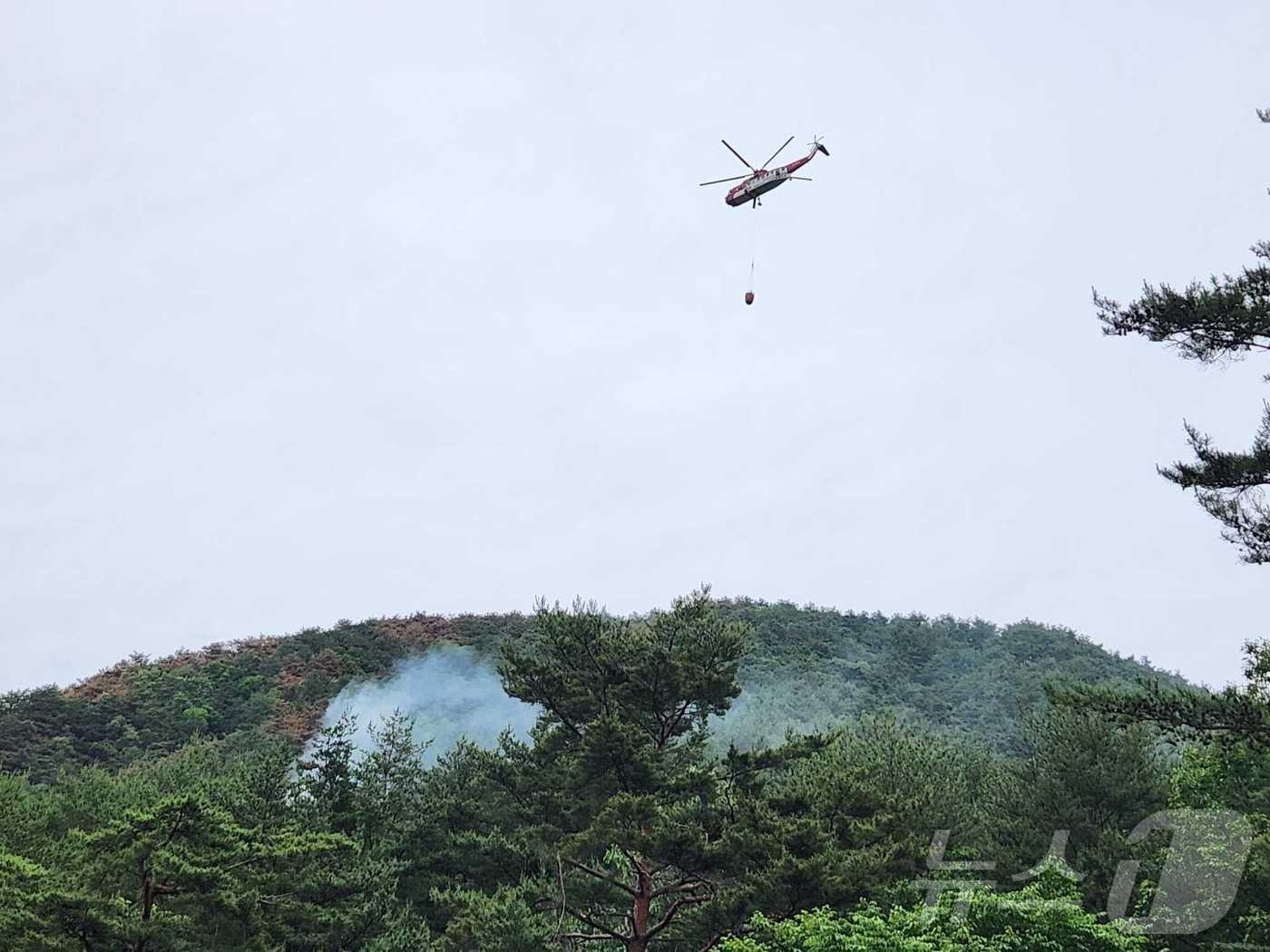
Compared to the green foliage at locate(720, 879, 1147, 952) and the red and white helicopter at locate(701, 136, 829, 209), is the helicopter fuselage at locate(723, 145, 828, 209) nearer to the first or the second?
the red and white helicopter at locate(701, 136, 829, 209)

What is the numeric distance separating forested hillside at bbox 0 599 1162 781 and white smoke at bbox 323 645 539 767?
1.78m

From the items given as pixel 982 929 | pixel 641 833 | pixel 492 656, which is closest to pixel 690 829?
pixel 641 833

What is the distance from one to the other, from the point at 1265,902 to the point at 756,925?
12.1 m

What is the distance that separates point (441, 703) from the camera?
2628 inches

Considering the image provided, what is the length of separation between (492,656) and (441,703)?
7960mm

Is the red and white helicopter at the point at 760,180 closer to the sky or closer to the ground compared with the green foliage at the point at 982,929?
closer to the sky

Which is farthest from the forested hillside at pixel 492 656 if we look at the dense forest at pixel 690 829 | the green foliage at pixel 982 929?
the green foliage at pixel 982 929

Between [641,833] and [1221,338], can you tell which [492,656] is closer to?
[641,833]

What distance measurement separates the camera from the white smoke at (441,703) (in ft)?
207

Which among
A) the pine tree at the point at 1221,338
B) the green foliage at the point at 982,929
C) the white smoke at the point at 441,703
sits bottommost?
the green foliage at the point at 982,929

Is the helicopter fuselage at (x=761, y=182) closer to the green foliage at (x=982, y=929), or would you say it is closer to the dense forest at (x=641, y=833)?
the dense forest at (x=641, y=833)

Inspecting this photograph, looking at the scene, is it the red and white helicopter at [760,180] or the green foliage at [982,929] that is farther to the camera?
the red and white helicopter at [760,180]

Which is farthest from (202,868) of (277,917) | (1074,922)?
(1074,922)

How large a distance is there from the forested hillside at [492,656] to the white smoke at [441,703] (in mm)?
1779
